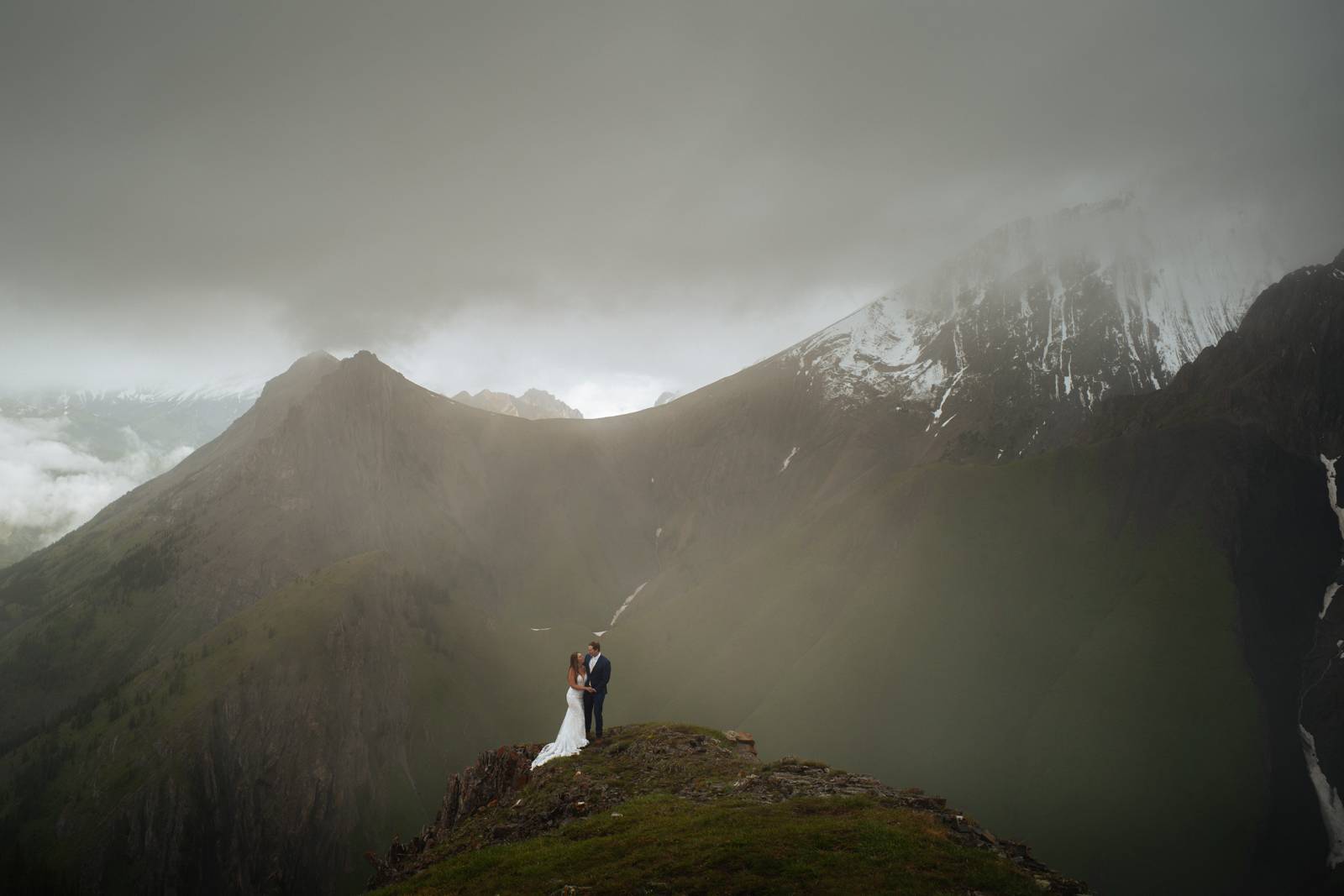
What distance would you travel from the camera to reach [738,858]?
59.0 ft

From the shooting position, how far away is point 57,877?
10950 cm

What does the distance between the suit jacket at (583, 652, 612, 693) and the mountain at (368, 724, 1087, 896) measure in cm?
381

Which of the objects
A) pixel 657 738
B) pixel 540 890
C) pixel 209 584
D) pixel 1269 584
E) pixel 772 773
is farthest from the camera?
pixel 209 584

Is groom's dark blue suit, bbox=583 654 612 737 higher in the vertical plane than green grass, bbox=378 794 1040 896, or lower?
higher

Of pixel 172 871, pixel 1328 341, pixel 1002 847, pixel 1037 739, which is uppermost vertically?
pixel 1328 341

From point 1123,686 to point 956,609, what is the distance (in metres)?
31.8

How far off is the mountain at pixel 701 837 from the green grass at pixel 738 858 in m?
0.05

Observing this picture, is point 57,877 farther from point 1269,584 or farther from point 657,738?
point 1269,584

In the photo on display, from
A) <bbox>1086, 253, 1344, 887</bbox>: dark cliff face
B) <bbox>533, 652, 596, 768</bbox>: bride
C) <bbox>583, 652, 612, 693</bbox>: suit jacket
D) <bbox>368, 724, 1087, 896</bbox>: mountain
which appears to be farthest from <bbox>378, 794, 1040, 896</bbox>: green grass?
<bbox>1086, 253, 1344, 887</bbox>: dark cliff face

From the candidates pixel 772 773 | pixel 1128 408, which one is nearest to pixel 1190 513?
pixel 1128 408

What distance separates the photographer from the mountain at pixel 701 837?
56.4 feet

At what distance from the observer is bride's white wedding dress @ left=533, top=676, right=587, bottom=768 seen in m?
31.3

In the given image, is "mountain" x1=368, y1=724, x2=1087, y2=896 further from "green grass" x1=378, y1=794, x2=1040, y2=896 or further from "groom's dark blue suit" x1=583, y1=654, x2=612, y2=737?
"groom's dark blue suit" x1=583, y1=654, x2=612, y2=737

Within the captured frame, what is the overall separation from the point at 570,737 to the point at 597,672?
17.9ft
